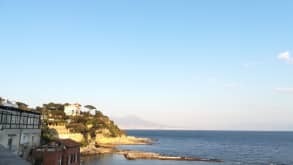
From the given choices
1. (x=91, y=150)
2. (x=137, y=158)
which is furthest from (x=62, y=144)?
(x=91, y=150)

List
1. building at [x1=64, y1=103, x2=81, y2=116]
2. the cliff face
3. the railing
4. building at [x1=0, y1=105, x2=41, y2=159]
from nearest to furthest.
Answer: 1. building at [x1=0, y1=105, x2=41, y2=159]
2. the railing
3. the cliff face
4. building at [x1=64, y1=103, x2=81, y2=116]

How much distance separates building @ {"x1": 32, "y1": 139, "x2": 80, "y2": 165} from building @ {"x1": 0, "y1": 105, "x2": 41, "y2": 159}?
202 centimetres

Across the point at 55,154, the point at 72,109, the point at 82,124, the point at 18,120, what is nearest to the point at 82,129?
the point at 82,124

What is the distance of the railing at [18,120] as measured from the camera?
1323 inches

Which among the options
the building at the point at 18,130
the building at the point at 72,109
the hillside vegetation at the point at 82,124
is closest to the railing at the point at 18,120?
the building at the point at 18,130

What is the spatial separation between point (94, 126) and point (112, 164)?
178 feet

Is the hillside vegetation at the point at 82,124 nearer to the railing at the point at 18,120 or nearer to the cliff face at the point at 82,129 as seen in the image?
the cliff face at the point at 82,129

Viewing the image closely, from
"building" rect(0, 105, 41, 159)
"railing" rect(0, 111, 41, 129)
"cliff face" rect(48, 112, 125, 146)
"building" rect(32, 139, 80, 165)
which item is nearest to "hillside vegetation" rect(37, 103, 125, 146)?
"cliff face" rect(48, 112, 125, 146)

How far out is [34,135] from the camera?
143 ft

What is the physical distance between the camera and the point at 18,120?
1494 inches

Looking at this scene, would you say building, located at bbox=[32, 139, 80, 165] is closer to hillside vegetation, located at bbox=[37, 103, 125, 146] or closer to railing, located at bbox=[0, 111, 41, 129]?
railing, located at bbox=[0, 111, 41, 129]

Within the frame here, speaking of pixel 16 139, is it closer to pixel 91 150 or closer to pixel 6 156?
pixel 6 156

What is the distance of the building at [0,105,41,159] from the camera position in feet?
110

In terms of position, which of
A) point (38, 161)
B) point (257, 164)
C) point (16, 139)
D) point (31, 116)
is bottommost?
point (257, 164)
